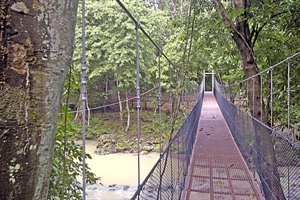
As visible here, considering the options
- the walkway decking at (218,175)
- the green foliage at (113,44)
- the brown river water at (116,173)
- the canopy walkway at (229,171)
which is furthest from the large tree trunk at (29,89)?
the green foliage at (113,44)

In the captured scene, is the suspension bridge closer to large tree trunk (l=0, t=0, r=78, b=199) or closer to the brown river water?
large tree trunk (l=0, t=0, r=78, b=199)

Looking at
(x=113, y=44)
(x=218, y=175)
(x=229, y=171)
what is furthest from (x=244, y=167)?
(x=113, y=44)

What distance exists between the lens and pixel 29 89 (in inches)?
13.3

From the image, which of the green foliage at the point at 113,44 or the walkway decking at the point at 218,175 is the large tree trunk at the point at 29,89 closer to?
the walkway decking at the point at 218,175

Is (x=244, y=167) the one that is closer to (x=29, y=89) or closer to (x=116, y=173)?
(x=29, y=89)

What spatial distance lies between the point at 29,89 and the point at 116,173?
6.45 meters

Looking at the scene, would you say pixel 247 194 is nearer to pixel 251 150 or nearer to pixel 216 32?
pixel 251 150

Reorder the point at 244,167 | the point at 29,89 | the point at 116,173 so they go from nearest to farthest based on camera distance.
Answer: the point at 29,89 → the point at 244,167 → the point at 116,173

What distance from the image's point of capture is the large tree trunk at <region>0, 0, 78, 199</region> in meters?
0.32

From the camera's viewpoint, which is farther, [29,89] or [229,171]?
[229,171]

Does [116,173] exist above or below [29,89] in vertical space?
below

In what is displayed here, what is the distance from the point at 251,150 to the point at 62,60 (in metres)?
2.60

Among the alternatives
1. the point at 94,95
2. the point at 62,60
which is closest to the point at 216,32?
the point at 94,95

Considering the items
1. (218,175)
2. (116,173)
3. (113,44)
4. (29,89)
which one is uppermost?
(113,44)
